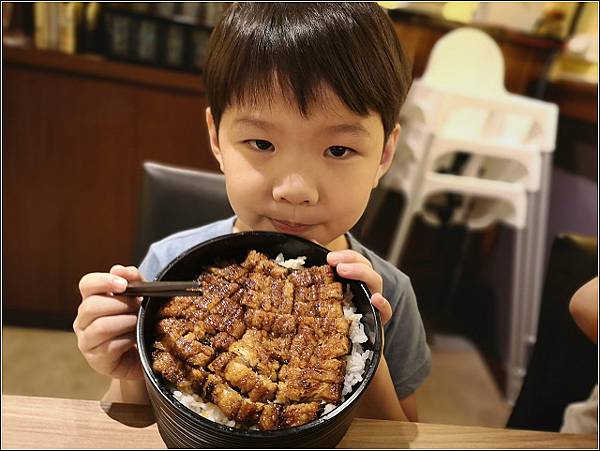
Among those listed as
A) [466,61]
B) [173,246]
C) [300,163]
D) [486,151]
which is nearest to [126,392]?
[173,246]

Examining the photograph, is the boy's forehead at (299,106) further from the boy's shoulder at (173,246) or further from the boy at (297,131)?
the boy's shoulder at (173,246)

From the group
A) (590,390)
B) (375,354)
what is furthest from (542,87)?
(375,354)

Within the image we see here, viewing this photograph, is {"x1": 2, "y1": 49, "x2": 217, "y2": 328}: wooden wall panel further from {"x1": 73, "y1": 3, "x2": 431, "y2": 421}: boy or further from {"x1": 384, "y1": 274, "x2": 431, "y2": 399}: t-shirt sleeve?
{"x1": 384, "y1": 274, "x2": 431, "y2": 399}: t-shirt sleeve

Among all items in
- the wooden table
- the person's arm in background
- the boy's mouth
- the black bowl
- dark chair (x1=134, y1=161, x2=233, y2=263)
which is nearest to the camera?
the black bowl

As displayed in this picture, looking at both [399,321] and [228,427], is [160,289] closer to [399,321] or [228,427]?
[228,427]

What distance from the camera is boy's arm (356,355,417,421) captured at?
2.05 ft

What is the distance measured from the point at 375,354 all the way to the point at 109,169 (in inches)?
39.2

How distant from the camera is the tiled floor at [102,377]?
617mm

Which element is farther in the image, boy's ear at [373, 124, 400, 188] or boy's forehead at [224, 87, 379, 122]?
boy's ear at [373, 124, 400, 188]


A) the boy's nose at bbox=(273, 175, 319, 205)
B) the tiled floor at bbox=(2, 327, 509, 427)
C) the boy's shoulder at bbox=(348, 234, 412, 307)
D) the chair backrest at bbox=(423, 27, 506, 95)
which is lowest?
the tiled floor at bbox=(2, 327, 509, 427)

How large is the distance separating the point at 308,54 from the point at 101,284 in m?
0.37

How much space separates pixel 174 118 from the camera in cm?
141

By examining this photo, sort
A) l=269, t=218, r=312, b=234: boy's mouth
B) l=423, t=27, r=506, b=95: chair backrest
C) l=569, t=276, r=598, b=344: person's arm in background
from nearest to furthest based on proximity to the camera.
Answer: l=269, t=218, r=312, b=234: boy's mouth → l=569, t=276, r=598, b=344: person's arm in background → l=423, t=27, r=506, b=95: chair backrest

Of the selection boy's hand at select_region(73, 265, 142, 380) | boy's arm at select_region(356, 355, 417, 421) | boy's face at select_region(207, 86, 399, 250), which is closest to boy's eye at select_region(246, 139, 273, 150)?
boy's face at select_region(207, 86, 399, 250)
